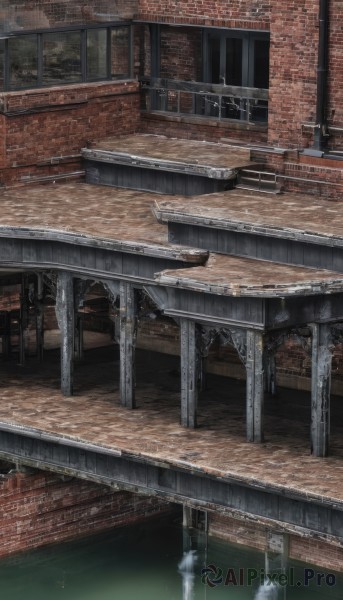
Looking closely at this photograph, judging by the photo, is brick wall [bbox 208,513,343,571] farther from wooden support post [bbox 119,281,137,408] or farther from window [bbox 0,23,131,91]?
window [bbox 0,23,131,91]

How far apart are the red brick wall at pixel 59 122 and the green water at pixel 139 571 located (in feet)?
26.1

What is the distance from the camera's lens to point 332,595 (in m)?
35.9

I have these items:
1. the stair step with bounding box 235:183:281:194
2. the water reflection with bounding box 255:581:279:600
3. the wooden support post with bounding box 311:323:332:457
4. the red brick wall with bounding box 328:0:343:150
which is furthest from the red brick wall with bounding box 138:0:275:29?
the water reflection with bounding box 255:581:279:600

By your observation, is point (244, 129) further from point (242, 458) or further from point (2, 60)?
point (242, 458)

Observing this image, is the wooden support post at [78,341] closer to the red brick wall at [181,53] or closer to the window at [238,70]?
the window at [238,70]

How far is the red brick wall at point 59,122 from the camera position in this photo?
41875 millimetres

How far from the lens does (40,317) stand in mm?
41250

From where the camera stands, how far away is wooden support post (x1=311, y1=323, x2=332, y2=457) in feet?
112

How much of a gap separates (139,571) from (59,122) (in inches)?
400

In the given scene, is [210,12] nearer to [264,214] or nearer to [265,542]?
[264,214]

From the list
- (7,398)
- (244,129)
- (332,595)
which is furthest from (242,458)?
(244,129)

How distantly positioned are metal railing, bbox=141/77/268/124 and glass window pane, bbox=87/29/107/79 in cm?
105

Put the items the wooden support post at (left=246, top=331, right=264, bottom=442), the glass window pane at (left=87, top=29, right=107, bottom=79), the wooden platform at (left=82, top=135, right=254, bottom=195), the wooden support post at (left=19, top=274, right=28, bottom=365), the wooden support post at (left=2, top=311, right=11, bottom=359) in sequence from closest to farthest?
the wooden support post at (left=246, top=331, right=264, bottom=442) < the wooden platform at (left=82, top=135, right=254, bottom=195) < the wooden support post at (left=19, top=274, right=28, bottom=365) < the wooden support post at (left=2, top=311, right=11, bottom=359) < the glass window pane at (left=87, top=29, right=107, bottom=79)

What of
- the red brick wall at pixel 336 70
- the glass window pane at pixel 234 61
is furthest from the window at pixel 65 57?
the red brick wall at pixel 336 70
